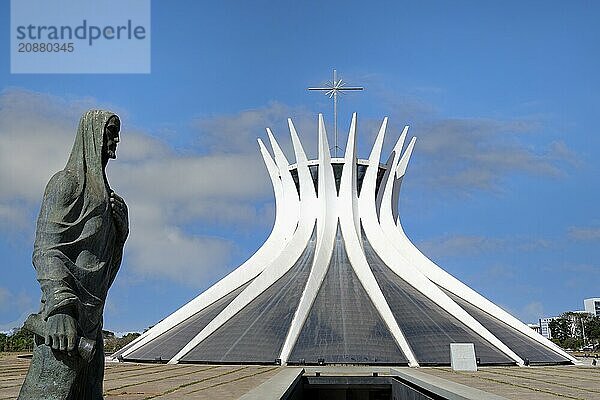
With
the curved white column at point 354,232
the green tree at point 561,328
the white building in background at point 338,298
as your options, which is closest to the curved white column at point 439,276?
the white building in background at point 338,298

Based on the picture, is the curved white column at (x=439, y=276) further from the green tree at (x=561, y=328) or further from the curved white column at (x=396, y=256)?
the green tree at (x=561, y=328)

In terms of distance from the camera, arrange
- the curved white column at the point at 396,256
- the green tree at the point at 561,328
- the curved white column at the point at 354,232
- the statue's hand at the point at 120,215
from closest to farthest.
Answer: the statue's hand at the point at 120,215, the curved white column at the point at 396,256, the curved white column at the point at 354,232, the green tree at the point at 561,328

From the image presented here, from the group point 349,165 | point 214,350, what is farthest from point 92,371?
point 349,165

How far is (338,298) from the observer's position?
94.2 feet

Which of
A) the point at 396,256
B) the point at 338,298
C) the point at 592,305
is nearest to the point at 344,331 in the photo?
the point at 338,298

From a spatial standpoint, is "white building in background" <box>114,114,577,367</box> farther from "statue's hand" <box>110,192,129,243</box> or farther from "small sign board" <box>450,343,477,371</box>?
"statue's hand" <box>110,192,129,243</box>

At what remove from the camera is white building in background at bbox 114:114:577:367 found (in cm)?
2531

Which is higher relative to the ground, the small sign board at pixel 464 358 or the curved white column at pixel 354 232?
the curved white column at pixel 354 232

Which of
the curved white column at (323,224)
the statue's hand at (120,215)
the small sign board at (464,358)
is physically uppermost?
the curved white column at (323,224)

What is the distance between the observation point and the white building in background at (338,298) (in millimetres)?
25312

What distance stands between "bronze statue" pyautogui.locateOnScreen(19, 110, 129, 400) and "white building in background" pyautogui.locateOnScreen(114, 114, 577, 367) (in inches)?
791

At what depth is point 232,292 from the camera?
1259 inches

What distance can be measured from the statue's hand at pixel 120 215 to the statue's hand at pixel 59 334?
3.37 ft

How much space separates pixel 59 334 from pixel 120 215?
118 centimetres
